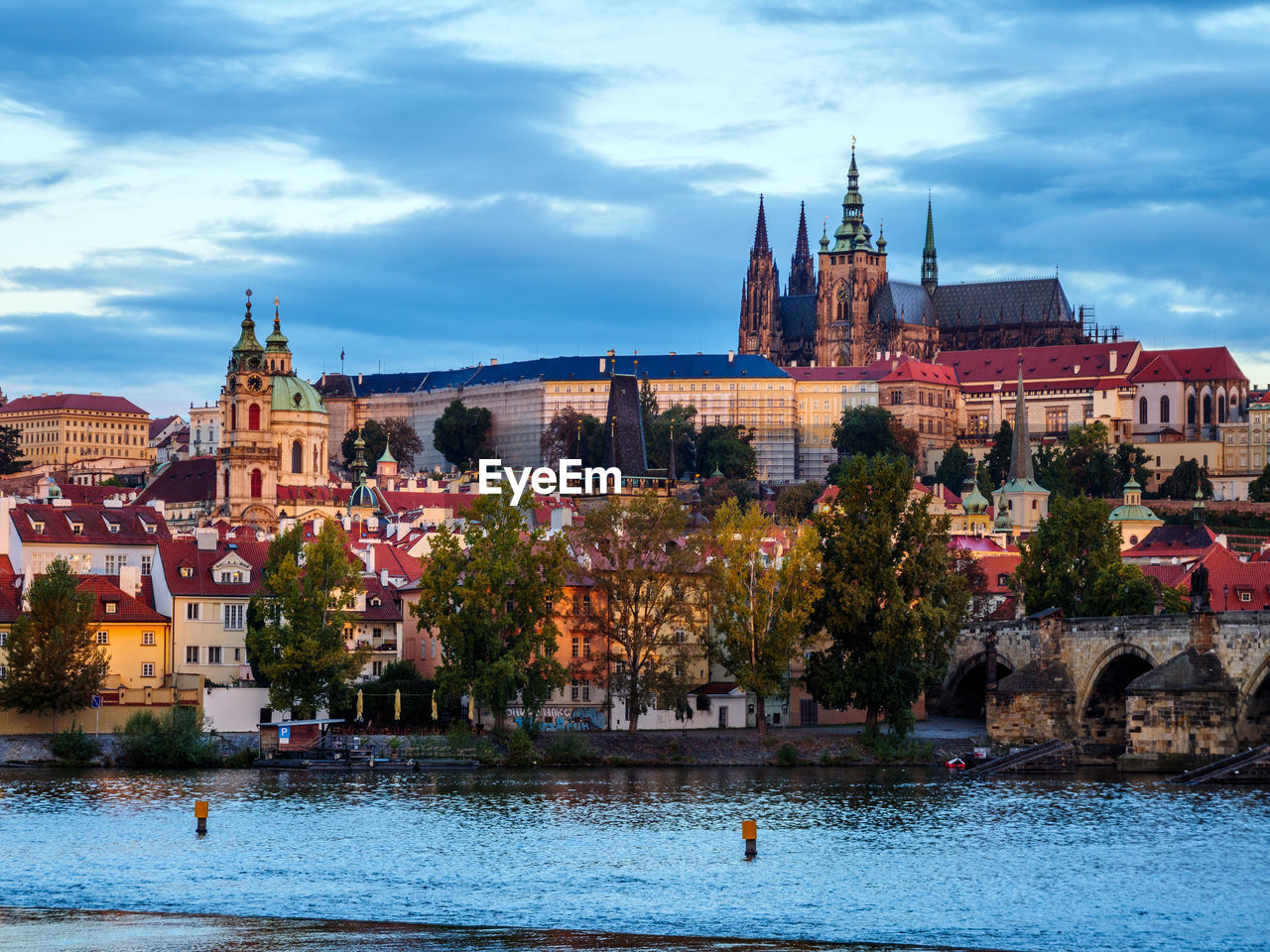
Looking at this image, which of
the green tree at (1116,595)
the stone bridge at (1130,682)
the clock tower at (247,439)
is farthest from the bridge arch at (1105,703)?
the clock tower at (247,439)

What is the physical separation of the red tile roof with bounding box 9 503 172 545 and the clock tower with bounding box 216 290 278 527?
242ft

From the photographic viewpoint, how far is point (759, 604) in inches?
3167

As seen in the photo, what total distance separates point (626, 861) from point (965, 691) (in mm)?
42124

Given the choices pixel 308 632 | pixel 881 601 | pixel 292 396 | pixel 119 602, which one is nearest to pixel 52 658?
pixel 119 602

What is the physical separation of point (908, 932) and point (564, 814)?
18699 millimetres

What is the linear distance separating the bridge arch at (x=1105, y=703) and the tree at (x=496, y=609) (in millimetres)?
17764

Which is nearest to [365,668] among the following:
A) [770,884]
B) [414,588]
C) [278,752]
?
[414,588]

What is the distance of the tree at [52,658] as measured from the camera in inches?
2970

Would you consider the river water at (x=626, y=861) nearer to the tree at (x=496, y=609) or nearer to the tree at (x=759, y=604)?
the tree at (x=496, y=609)

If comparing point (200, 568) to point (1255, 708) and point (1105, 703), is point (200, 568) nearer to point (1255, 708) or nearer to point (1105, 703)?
point (1105, 703)

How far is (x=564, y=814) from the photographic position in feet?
211

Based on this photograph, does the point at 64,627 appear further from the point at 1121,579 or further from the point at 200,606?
the point at 1121,579

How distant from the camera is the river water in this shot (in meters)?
46.8

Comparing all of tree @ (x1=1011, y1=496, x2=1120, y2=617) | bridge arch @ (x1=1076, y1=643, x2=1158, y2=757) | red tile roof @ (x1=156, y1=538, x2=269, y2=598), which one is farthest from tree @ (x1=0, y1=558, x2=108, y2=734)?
tree @ (x1=1011, y1=496, x2=1120, y2=617)
